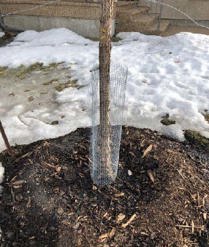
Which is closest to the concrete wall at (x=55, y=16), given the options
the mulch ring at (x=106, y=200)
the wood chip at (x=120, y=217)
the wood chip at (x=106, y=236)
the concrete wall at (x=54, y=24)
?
the concrete wall at (x=54, y=24)

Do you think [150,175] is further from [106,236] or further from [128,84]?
[128,84]

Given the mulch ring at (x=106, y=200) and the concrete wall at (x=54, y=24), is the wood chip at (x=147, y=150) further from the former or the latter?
the concrete wall at (x=54, y=24)

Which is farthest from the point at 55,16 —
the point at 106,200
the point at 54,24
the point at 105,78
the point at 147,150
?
the point at 106,200

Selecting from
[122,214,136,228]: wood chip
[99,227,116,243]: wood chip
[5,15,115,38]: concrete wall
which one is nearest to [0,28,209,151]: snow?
[5,15,115,38]: concrete wall

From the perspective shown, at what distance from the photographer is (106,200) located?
309cm

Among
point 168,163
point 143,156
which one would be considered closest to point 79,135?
point 143,156

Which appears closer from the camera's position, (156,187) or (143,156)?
(156,187)

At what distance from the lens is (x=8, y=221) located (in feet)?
9.96

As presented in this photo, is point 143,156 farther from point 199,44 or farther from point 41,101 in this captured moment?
point 199,44

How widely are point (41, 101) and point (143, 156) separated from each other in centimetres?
214

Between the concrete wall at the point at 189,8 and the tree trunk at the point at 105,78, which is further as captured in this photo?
the concrete wall at the point at 189,8

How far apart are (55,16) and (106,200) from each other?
5.49 meters

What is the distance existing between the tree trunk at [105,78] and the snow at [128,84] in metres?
1.11

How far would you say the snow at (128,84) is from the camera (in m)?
4.37
